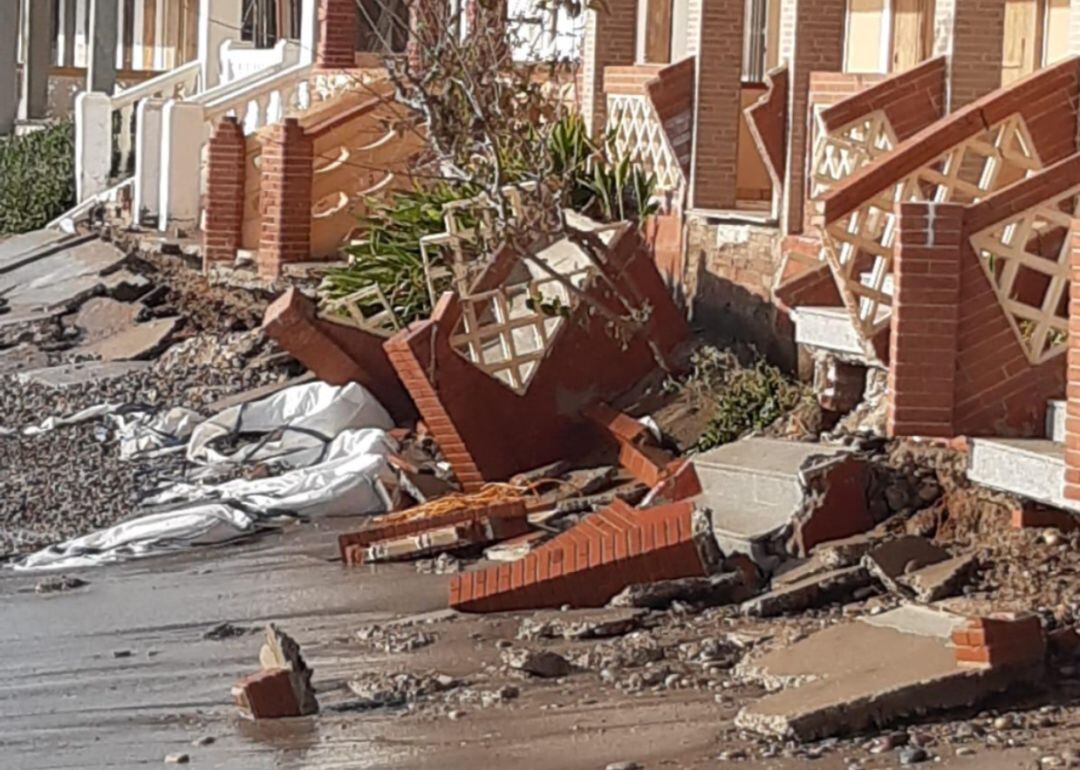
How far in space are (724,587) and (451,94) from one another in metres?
5.42

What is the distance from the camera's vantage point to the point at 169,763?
29.4ft

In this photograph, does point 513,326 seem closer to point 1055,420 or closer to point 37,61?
point 1055,420

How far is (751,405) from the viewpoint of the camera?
14.2 meters

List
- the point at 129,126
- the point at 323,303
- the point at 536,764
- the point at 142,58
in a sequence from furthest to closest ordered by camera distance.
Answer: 1. the point at 142,58
2. the point at 129,126
3. the point at 323,303
4. the point at 536,764

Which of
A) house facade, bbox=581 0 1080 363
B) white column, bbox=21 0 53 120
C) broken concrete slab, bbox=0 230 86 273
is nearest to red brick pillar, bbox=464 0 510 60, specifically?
house facade, bbox=581 0 1080 363

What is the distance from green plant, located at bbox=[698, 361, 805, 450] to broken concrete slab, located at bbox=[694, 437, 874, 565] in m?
1.70

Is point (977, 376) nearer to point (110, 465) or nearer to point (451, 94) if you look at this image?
point (451, 94)

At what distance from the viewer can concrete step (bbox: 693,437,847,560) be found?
11.7 m

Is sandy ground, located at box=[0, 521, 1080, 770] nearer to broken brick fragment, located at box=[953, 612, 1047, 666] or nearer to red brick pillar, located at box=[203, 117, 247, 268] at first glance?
broken brick fragment, located at box=[953, 612, 1047, 666]

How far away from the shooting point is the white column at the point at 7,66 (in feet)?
101

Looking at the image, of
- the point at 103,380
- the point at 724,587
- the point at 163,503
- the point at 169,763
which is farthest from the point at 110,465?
the point at 169,763

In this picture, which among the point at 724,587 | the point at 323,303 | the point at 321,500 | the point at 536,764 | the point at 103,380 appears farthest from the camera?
the point at 103,380

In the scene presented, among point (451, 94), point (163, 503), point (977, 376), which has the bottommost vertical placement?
point (163, 503)

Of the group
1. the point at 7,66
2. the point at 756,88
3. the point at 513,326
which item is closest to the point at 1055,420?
the point at 513,326
